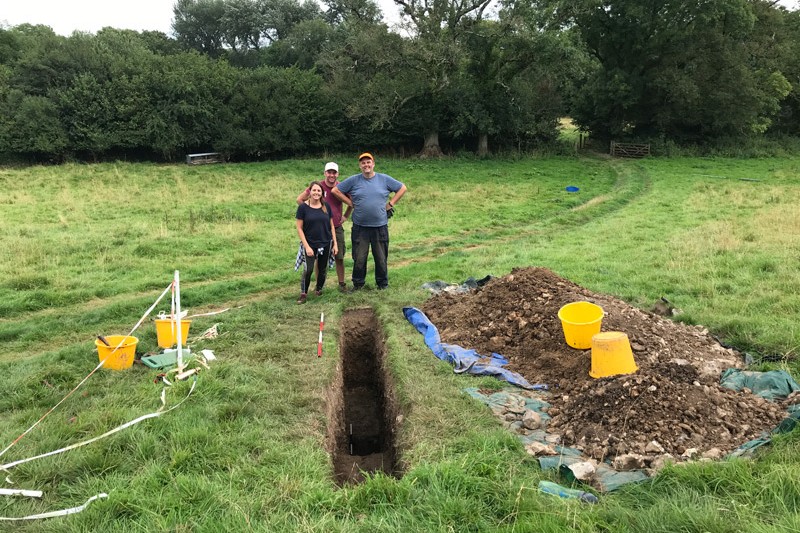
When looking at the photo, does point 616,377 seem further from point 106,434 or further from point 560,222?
point 560,222

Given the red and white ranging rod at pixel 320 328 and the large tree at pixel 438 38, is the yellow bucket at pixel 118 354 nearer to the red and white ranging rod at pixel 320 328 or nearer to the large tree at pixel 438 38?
the red and white ranging rod at pixel 320 328

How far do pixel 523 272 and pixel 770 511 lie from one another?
14.1 ft

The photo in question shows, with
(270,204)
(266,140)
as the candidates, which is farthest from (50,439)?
(266,140)

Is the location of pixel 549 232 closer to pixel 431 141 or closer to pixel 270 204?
pixel 270 204

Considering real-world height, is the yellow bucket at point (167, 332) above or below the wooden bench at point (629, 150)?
below

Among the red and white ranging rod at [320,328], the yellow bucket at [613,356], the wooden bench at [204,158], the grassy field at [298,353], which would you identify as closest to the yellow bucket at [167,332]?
the grassy field at [298,353]

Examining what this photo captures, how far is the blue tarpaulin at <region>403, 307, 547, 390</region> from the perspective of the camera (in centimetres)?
512

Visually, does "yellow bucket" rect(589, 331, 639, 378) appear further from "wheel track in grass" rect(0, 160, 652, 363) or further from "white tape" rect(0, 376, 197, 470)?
"wheel track in grass" rect(0, 160, 652, 363)

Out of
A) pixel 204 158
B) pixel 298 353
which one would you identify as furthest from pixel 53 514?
pixel 204 158

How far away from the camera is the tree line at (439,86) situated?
25609 millimetres

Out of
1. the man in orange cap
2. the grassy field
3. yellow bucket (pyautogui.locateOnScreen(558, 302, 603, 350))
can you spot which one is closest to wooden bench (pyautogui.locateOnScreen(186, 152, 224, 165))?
the grassy field

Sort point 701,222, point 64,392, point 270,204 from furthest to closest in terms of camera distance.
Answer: point 270,204 → point 701,222 → point 64,392

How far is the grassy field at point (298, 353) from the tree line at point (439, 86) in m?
12.1

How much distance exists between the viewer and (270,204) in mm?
16328
